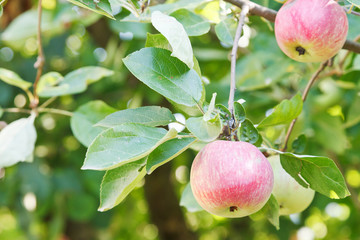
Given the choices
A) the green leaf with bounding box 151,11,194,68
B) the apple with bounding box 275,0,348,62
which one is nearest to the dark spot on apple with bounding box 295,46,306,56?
the apple with bounding box 275,0,348,62

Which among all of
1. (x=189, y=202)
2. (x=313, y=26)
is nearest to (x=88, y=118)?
(x=189, y=202)

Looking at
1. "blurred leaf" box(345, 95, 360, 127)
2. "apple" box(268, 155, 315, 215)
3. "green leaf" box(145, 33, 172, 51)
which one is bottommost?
"blurred leaf" box(345, 95, 360, 127)

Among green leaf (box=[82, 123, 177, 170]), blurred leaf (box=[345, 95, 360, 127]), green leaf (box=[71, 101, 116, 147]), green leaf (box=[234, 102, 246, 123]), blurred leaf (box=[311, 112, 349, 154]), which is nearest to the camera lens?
green leaf (box=[82, 123, 177, 170])

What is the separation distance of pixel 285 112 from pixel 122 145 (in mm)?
304

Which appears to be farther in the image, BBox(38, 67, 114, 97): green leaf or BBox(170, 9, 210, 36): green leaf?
BBox(38, 67, 114, 97): green leaf

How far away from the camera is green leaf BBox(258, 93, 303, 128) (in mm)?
749

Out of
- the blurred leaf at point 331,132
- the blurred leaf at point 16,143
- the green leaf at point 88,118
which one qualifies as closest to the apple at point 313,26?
the green leaf at point 88,118

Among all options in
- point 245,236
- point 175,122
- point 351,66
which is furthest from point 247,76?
point 245,236

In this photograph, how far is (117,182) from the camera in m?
0.70

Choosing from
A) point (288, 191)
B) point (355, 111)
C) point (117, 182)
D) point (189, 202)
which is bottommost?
point (355, 111)

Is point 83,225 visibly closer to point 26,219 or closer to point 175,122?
point 26,219

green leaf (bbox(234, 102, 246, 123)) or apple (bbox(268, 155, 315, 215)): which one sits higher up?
green leaf (bbox(234, 102, 246, 123))

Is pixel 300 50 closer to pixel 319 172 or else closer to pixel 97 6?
pixel 319 172

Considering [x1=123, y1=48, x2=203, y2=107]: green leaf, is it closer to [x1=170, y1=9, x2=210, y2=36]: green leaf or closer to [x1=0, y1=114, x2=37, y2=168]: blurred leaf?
[x1=170, y1=9, x2=210, y2=36]: green leaf
